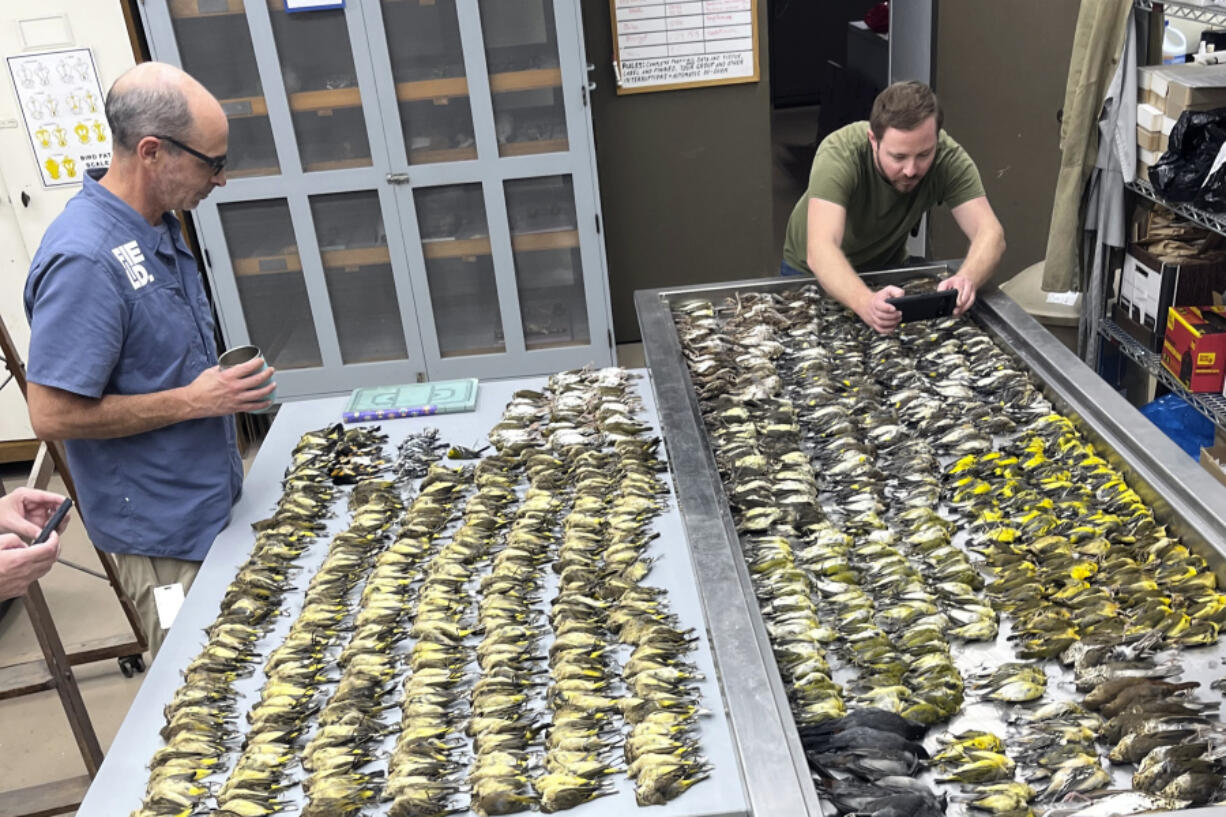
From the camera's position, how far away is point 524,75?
453cm

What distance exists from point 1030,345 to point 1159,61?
1608 mm

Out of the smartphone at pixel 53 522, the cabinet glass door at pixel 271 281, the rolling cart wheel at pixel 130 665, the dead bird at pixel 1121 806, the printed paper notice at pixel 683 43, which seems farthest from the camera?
the printed paper notice at pixel 683 43

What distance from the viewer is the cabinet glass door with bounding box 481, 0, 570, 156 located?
14.6 feet

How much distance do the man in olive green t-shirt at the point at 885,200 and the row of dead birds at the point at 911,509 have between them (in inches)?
5.1

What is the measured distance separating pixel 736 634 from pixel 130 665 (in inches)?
111

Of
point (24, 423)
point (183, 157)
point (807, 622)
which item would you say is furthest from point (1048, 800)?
point (24, 423)

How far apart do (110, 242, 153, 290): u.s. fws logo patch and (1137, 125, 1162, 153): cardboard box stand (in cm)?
309

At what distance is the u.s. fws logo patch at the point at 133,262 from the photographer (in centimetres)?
225

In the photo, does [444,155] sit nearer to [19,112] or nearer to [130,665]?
[19,112]

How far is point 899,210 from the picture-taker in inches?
131

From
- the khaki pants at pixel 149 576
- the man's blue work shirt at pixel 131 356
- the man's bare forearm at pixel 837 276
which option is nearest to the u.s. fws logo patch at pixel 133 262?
the man's blue work shirt at pixel 131 356

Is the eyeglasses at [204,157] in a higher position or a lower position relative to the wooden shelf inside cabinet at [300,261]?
higher

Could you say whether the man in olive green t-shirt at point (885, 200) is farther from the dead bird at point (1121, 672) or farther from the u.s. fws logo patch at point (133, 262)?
the u.s. fws logo patch at point (133, 262)

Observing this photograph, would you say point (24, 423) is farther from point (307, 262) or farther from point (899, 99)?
point (899, 99)
